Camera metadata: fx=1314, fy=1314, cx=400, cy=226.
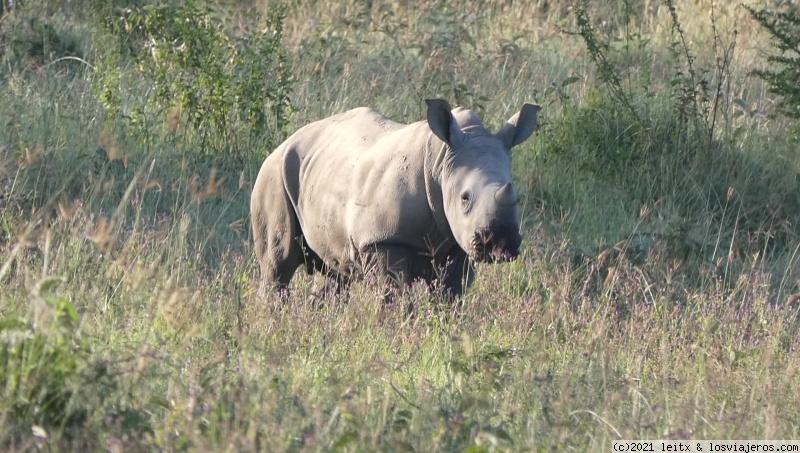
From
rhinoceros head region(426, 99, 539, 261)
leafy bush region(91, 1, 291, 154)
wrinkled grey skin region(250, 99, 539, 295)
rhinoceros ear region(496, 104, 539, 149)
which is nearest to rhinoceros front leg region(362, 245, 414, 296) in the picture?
wrinkled grey skin region(250, 99, 539, 295)

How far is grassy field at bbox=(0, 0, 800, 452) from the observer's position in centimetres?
410

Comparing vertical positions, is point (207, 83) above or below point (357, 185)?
below

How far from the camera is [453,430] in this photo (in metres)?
4.04

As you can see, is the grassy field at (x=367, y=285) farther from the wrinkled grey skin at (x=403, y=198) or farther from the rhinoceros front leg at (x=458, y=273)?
the wrinkled grey skin at (x=403, y=198)

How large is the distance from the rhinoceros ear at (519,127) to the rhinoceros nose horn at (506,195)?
26.1 inches

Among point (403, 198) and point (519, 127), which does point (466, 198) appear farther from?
point (519, 127)

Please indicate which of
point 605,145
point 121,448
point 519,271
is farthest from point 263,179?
point 121,448

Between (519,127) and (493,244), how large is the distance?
871 mm

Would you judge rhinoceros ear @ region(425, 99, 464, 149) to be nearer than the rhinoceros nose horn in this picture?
No

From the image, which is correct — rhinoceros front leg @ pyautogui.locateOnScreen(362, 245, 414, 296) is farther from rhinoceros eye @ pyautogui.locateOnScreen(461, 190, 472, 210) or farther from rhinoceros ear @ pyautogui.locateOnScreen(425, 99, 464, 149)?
rhinoceros ear @ pyautogui.locateOnScreen(425, 99, 464, 149)

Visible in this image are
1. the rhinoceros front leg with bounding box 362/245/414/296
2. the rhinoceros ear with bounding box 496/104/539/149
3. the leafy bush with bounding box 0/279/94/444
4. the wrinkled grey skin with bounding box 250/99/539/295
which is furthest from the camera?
the rhinoceros ear with bounding box 496/104/539/149

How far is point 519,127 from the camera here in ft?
22.1

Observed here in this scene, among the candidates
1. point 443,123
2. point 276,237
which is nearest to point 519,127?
point 443,123

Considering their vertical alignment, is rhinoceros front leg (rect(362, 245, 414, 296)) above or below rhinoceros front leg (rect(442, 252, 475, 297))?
above
